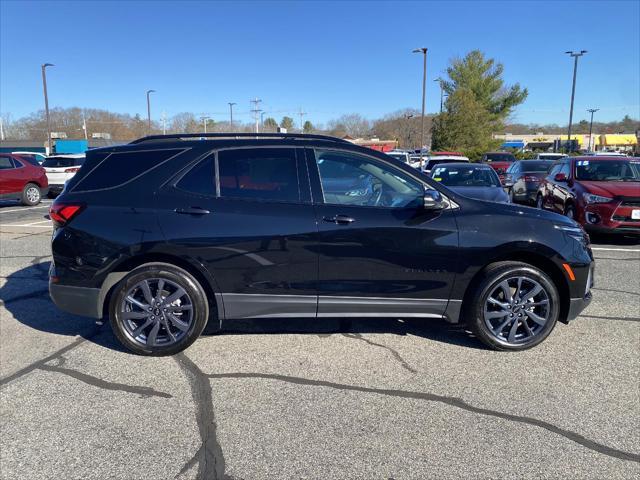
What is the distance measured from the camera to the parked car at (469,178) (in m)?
9.35

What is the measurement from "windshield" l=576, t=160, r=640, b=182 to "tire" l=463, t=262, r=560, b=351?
255 inches

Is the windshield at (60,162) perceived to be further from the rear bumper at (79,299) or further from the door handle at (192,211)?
the door handle at (192,211)

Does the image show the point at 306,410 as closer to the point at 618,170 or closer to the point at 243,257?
the point at 243,257

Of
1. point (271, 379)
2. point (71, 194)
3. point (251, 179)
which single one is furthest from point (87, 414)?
point (251, 179)

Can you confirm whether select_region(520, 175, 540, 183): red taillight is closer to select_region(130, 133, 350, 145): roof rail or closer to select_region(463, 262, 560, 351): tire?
select_region(463, 262, 560, 351): tire

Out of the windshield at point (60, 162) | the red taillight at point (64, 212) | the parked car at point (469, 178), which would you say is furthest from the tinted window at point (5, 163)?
the red taillight at point (64, 212)

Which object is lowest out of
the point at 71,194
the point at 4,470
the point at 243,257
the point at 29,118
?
the point at 4,470

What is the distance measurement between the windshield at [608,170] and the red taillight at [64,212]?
29.7ft

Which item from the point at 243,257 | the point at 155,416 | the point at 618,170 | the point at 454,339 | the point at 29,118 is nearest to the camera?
the point at 155,416

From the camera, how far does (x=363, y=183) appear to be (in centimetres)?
Answer: 401

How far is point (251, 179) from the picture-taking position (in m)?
3.95

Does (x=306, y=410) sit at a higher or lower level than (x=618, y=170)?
lower

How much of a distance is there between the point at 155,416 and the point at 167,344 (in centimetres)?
92

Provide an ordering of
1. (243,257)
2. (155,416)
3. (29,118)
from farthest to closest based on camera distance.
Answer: (29,118), (243,257), (155,416)
